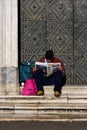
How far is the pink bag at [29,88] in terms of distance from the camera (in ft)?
35.5

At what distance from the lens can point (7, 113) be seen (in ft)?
33.8

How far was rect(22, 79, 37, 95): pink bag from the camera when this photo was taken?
1083 centimetres

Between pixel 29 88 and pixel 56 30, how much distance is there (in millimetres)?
1720

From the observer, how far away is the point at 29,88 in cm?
1091

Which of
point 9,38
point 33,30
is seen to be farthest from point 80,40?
point 9,38

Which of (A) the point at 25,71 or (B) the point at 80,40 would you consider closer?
(A) the point at 25,71

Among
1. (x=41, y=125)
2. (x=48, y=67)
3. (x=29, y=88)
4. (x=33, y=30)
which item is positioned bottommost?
(x=41, y=125)

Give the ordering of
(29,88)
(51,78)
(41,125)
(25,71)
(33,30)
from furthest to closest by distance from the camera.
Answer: (33,30) < (25,71) < (29,88) < (51,78) < (41,125)

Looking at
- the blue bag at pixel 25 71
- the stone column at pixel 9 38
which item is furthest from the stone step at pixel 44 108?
the blue bag at pixel 25 71

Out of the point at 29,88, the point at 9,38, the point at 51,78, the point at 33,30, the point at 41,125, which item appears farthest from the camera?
the point at 33,30

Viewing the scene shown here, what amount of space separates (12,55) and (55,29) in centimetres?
120

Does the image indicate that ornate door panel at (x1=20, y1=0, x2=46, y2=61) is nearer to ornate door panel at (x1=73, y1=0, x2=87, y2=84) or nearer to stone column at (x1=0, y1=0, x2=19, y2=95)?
stone column at (x1=0, y1=0, x2=19, y2=95)

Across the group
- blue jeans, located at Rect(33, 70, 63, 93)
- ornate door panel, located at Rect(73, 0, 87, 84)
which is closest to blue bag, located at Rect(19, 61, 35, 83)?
ornate door panel, located at Rect(73, 0, 87, 84)

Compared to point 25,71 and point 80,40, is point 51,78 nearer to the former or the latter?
point 25,71
